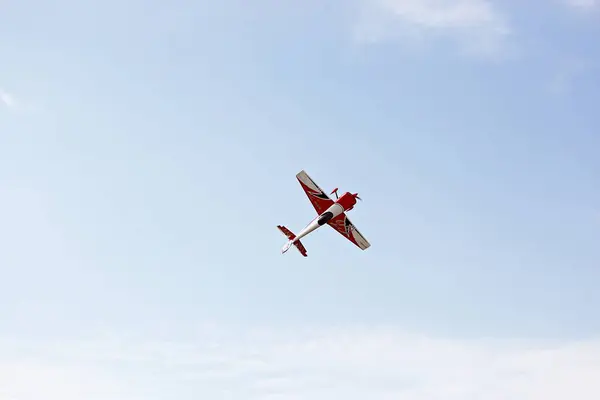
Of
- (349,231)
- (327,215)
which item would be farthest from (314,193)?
(349,231)

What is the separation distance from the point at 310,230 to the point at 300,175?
10912mm

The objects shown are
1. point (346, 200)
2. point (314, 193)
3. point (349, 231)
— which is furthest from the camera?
point (349, 231)

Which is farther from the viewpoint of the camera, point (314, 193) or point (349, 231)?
point (349, 231)

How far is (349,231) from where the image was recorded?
160625mm

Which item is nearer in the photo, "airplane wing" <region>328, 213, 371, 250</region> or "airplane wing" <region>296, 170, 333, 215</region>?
"airplane wing" <region>296, 170, 333, 215</region>

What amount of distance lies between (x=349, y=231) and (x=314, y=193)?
10300mm

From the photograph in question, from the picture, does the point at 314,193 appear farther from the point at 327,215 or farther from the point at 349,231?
the point at 349,231

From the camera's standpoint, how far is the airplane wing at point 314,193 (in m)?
158

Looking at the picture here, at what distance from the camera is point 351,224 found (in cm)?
16000

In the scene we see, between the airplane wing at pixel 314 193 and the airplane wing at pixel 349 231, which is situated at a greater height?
the airplane wing at pixel 314 193

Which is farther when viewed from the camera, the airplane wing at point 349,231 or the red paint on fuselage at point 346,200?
the airplane wing at point 349,231

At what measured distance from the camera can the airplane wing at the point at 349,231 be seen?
159m

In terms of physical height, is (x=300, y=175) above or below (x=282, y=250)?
above

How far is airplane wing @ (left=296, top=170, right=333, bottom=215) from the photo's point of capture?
158 metres
